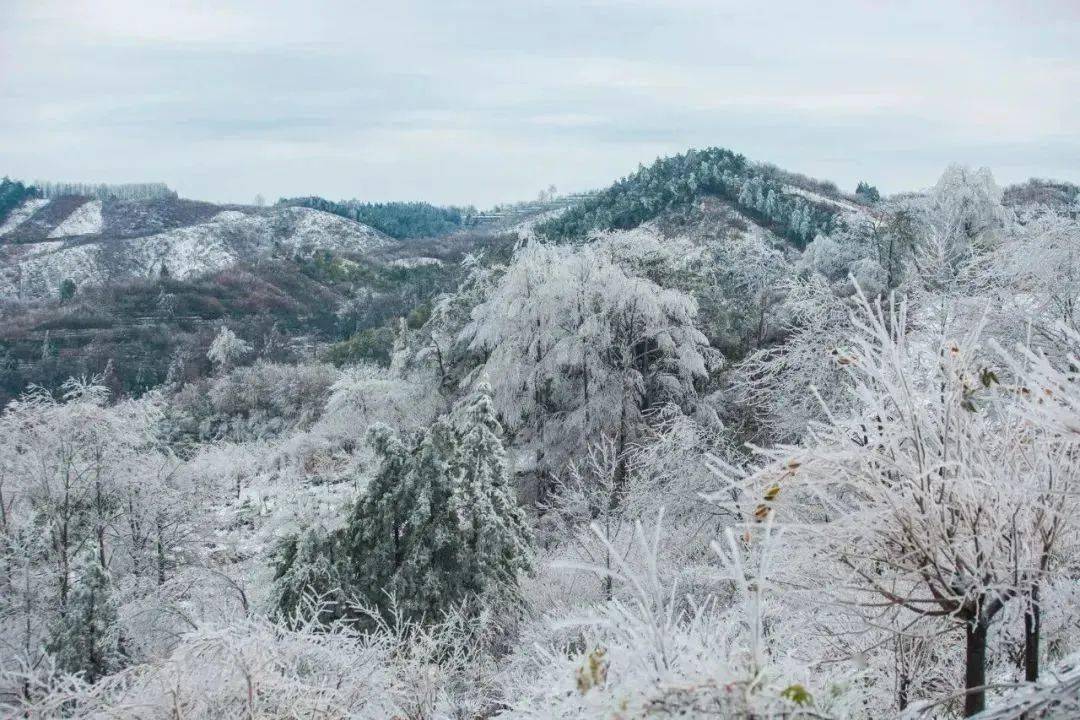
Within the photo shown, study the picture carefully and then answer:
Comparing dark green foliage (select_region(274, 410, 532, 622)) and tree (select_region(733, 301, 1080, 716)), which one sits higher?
tree (select_region(733, 301, 1080, 716))

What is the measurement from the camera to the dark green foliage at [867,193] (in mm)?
78188

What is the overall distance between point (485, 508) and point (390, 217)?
183 metres

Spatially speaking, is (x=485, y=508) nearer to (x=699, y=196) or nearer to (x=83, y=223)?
(x=699, y=196)

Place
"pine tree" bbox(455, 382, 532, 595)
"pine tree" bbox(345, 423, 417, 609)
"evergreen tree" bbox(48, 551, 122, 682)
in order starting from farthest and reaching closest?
"pine tree" bbox(455, 382, 532, 595) < "pine tree" bbox(345, 423, 417, 609) < "evergreen tree" bbox(48, 551, 122, 682)

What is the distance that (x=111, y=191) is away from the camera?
7003 inches

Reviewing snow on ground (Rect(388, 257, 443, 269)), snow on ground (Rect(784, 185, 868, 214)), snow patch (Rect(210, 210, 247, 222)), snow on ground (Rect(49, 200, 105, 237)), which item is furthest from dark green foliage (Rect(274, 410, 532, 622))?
snow patch (Rect(210, 210, 247, 222))

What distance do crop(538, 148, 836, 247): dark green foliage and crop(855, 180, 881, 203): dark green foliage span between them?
9.26 m

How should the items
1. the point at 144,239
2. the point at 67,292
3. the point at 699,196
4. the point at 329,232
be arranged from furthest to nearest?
the point at 329,232
the point at 144,239
the point at 67,292
the point at 699,196

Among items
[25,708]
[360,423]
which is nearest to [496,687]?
[25,708]

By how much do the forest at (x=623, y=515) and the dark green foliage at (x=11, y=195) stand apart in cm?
16583

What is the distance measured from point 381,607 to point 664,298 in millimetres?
8361

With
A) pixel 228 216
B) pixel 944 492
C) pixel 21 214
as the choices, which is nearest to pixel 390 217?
pixel 228 216

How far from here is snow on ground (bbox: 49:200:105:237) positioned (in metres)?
140

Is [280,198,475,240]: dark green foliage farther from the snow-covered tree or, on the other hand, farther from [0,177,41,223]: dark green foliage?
the snow-covered tree
